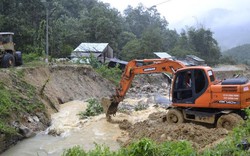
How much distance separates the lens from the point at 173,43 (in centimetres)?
6694

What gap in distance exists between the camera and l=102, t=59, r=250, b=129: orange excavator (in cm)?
1082

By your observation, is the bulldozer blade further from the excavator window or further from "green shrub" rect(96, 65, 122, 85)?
"green shrub" rect(96, 65, 122, 85)

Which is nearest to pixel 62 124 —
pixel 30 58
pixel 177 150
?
pixel 177 150

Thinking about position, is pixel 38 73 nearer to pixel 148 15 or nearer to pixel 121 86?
pixel 121 86

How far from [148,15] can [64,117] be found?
221 feet

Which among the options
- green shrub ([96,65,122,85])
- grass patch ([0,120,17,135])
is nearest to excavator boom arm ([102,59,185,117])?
grass patch ([0,120,17,135])

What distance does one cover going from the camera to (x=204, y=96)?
452 inches

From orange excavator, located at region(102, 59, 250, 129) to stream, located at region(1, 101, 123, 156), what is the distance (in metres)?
2.55

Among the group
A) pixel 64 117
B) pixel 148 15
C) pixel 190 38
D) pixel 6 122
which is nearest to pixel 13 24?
pixel 64 117

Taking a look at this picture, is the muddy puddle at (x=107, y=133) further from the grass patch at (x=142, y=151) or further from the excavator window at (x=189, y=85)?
the grass patch at (x=142, y=151)

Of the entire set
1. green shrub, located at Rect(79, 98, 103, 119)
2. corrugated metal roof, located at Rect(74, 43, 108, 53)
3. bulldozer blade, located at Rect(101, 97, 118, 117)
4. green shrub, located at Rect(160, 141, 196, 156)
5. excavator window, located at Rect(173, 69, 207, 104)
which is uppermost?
corrugated metal roof, located at Rect(74, 43, 108, 53)

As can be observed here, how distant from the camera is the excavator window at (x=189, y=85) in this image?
11609 millimetres

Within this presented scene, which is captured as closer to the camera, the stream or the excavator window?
the stream

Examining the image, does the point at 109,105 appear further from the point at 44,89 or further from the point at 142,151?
the point at 142,151
